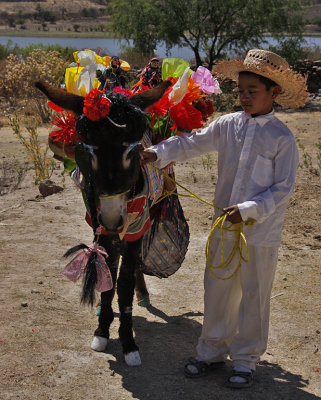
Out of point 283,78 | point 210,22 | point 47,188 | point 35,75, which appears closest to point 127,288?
point 283,78

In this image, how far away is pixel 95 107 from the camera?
3111 millimetres

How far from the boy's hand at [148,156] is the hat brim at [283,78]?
73 cm

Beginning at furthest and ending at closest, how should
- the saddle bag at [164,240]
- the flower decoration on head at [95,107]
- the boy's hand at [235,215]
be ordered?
the saddle bag at [164,240] → the boy's hand at [235,215] → the flower decoration on head at [95,107]

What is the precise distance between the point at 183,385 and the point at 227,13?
17.6 metres

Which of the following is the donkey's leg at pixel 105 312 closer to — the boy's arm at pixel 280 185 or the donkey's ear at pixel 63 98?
the donkey's ear at pixel 63 98

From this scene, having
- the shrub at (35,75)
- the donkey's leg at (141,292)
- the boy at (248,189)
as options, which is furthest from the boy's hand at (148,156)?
the shrub at (35,75)

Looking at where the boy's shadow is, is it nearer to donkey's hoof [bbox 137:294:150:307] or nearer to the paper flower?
donkey's hoof [bbox 137:294:150:307]

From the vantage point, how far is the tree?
19.2 metres

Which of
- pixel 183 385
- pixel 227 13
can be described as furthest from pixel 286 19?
pixel 183 385

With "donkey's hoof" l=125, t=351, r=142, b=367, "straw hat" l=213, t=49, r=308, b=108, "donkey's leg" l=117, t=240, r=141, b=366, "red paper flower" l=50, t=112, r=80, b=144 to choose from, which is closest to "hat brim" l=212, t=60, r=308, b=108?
"straw hat" l=213, t=49, r=308, b=108

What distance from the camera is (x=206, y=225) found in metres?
6.59

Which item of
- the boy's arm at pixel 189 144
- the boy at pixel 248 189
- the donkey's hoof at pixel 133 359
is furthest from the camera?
the donkey's hoof at pixel 133 359

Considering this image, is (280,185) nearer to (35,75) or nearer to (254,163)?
(254,163)

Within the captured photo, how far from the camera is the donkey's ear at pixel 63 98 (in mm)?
3307
